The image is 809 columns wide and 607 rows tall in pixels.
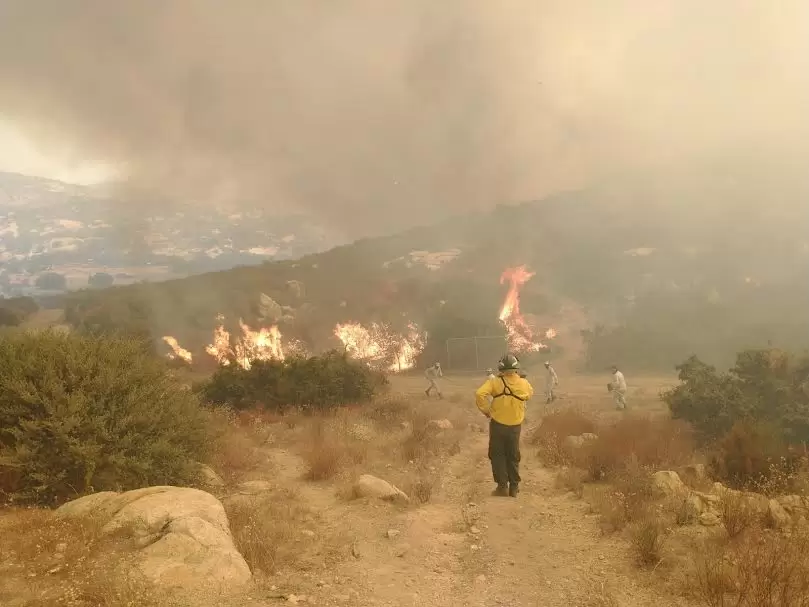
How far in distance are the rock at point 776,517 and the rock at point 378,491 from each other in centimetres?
477

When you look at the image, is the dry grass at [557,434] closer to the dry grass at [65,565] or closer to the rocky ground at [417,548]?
the rocky ground at [417,548]

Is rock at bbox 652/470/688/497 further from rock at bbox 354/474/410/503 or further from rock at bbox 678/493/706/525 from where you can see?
rock at bbox 354/474/410/503

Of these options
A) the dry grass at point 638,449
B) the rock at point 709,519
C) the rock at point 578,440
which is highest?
the rock at point 709,519

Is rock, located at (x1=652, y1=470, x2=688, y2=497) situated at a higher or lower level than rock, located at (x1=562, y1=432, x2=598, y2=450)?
higher

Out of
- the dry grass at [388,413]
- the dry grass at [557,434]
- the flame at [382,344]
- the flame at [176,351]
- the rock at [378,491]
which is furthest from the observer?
the flame at [382,344]

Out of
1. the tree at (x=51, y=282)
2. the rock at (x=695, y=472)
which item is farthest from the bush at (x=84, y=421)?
the tree at (x=51, y=282)

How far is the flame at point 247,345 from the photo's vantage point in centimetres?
3659

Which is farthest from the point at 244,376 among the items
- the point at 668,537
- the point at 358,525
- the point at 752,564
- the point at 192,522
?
the point at 752,564

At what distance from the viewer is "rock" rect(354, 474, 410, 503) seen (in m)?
8.02

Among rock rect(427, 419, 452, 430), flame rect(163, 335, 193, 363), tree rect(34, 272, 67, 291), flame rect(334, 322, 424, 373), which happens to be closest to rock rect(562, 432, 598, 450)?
rock rect(427, 419, 452, 430)

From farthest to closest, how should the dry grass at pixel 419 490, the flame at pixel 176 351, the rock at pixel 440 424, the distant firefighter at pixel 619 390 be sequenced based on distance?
the flame at pixel 176 351 → the distant firefighter at pixel 619 390 → the rock at pixel 440 424 → the dry grass at pixel 419 490

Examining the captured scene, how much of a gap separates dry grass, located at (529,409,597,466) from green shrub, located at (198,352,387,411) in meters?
7.24

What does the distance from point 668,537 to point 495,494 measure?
324 cm

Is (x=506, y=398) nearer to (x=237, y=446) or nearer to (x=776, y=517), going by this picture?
(x=776, y=517)
